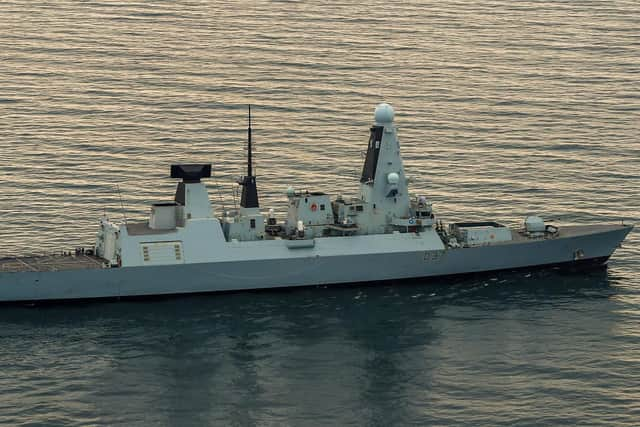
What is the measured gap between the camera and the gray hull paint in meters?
54.8

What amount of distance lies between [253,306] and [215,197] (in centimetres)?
1624

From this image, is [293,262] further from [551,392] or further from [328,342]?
[551,392]

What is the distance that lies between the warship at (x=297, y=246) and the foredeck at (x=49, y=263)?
0.05 meters

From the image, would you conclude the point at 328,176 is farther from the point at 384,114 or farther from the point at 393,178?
the point at 393,178

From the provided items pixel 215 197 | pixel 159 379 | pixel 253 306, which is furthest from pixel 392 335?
pixel 215 197

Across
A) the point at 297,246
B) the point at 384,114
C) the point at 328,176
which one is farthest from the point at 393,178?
the point at 328,176

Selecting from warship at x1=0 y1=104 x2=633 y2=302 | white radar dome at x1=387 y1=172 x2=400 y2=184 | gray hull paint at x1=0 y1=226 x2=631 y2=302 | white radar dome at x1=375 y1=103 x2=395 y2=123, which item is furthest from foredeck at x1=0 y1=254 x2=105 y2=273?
white radar dome at x1=375 y1=103 x2=395 y2=123

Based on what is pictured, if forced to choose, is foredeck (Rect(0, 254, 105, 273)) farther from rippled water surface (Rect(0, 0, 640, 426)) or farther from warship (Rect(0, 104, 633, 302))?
rippled water surface (Rect(0, 0, 640, 426))

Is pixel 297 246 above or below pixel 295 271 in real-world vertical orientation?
above

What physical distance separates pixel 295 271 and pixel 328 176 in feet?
53.8

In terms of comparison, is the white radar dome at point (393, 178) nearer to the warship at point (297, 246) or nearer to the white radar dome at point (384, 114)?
the warship at point (297, 246)

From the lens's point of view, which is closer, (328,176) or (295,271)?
(295,271)

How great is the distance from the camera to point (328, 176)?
73.1 m

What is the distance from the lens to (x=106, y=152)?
250ft
